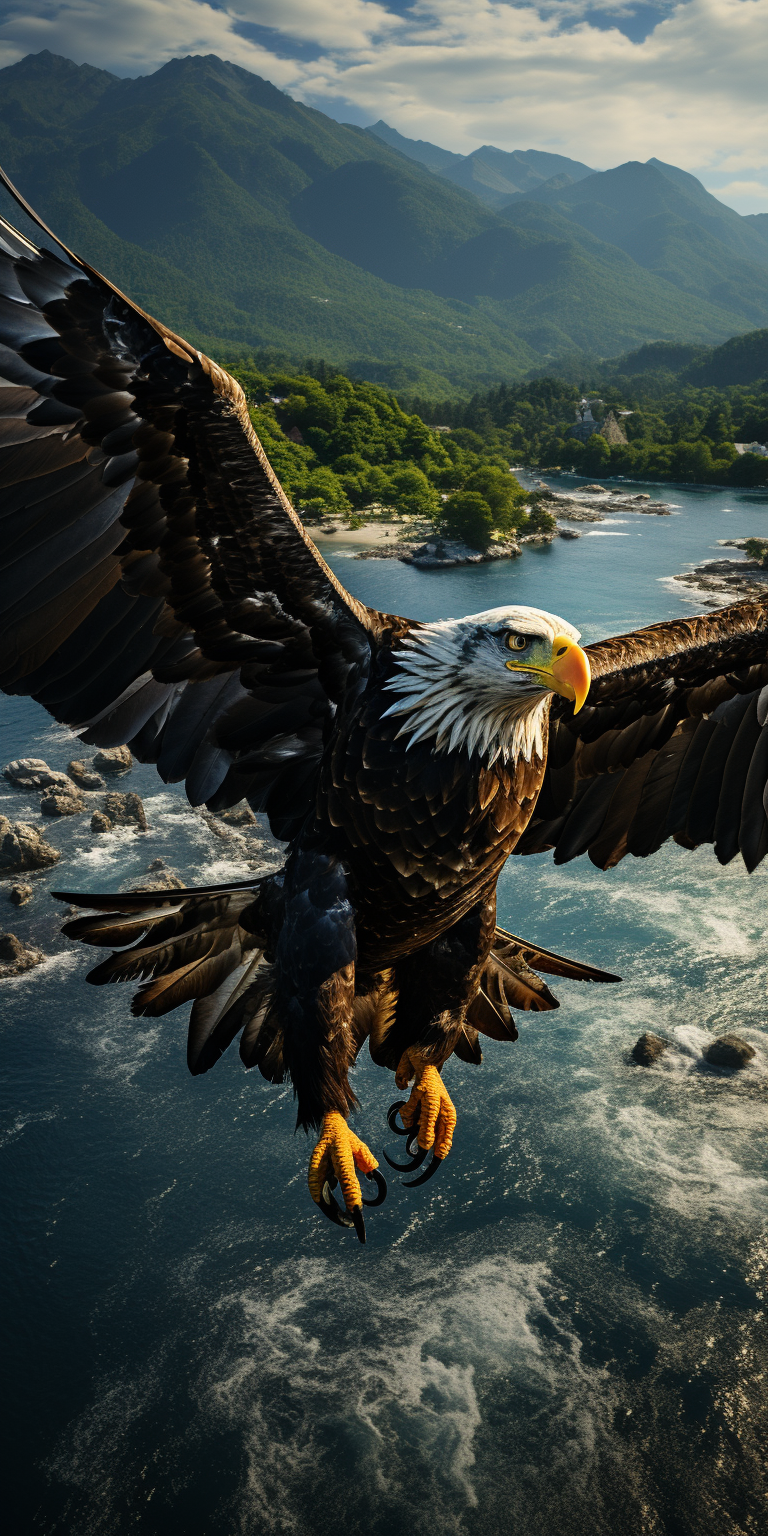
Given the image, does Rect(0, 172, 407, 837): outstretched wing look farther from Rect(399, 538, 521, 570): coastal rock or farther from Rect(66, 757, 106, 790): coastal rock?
Rect(399, 538, 521, 570): coastal rock

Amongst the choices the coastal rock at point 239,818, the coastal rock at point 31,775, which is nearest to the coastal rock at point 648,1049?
the coastal rock at point 239,818

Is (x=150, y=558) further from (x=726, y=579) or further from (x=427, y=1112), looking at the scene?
(x=726, y=579)

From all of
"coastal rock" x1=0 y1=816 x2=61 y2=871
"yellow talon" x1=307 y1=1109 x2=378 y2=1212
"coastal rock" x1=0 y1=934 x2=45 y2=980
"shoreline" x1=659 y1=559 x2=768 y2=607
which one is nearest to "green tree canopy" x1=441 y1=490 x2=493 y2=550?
"shoreline" x1=659 y1=559 x2=768 y2=607

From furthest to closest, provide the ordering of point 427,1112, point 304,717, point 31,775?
1. point 31,775
2. point 427,1112
3. point 304,717

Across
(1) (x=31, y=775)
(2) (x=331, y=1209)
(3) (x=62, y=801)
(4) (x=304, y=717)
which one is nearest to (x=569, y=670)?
(4) (x=304, y=717)

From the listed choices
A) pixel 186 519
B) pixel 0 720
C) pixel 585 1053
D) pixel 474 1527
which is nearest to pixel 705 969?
pixel 585 1053
